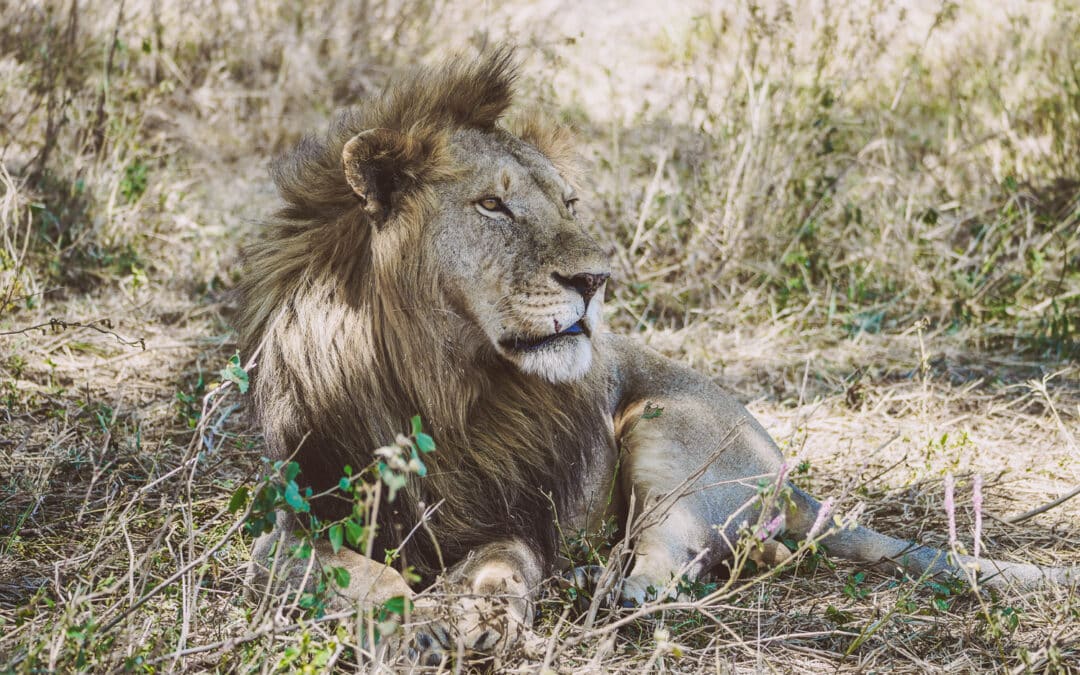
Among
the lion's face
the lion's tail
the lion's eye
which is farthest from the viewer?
the lion's tail

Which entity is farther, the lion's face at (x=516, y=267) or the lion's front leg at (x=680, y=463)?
the lion's front leg at (x=680, y=463)

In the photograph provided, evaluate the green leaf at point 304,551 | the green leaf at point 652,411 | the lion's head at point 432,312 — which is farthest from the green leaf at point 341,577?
the green leaf at point 652,411

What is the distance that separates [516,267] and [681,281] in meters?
3.31

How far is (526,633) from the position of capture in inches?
110

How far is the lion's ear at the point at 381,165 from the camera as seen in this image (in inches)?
122

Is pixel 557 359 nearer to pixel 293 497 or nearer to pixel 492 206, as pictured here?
pixel 492 206

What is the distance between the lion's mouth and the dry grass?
0.75m

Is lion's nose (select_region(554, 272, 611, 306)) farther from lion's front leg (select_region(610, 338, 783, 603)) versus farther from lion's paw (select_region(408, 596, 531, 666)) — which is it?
lion's paw (select_region(408, 596, 531, 666))

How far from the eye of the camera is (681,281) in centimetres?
626

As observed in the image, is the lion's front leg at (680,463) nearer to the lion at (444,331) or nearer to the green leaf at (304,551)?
the lion at (444,331)

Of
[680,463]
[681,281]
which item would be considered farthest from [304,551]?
[681,281]

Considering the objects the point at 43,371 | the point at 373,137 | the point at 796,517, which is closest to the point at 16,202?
the point at 43,371

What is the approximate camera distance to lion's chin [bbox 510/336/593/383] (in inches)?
120

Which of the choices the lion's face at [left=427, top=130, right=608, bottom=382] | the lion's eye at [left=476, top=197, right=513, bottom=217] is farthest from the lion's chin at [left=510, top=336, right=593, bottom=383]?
the lion's eye at [left=476, top=197, right=513, bottom=217]
